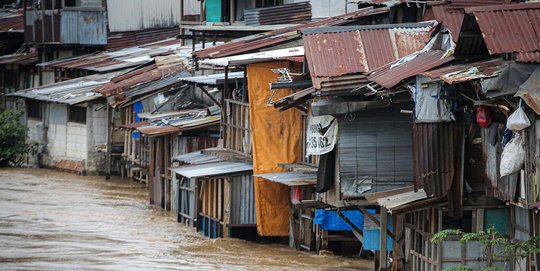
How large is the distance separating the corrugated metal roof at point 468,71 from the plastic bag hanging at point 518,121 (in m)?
0.57

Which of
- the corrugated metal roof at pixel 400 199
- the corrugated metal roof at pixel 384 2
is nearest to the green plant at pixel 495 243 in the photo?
the corrugated metal roof at pixel 400 199

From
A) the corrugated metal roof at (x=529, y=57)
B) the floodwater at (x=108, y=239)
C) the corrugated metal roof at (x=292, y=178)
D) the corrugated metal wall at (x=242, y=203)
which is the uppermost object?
the corrugated metal roof at (x=529, y=57)

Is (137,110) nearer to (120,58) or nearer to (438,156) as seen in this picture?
(120,58)

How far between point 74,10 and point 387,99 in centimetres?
2562

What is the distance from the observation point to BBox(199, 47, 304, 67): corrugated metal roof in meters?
23.3

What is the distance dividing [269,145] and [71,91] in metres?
16.4

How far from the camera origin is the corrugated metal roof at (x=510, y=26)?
15.4 meters

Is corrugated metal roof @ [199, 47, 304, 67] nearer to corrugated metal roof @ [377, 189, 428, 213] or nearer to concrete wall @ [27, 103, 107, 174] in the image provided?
corrugated metal roof @ [377, 189, 428, 213]

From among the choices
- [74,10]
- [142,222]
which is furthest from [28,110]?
[142,222]

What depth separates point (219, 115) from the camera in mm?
28891

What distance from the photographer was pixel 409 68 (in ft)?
59.4

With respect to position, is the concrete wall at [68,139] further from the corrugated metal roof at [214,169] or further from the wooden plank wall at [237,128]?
the corrugated metal roof at [214,169]

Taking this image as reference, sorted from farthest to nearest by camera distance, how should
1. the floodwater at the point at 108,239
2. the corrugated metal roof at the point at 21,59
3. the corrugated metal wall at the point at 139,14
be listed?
1. the corrugated metal roof at the point at 21,59
2. the corrugated metal wall at the point at 139,14
3. the floodwater at the point at 108,239

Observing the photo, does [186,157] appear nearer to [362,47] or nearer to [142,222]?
[142,222]
